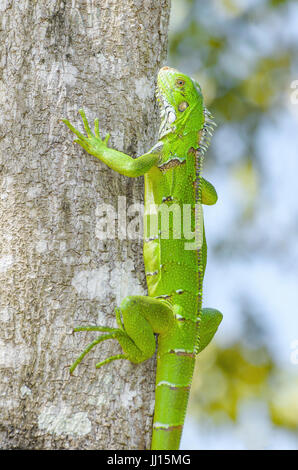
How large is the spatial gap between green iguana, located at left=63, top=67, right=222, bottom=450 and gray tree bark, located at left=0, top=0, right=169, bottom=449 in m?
0.07

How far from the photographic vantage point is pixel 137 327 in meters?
3.09

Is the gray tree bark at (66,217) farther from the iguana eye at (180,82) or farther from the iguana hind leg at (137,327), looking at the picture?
the iguana eye at (180,82)

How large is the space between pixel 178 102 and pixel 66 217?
131 cm

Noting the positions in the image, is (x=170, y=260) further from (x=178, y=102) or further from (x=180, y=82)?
(x=180, y=82)

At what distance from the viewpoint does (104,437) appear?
8.80 ft

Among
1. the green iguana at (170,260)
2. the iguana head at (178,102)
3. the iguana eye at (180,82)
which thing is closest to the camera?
the green iguana at (170,260)

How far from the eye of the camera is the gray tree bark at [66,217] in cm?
270

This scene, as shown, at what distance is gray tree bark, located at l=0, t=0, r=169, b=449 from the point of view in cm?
270

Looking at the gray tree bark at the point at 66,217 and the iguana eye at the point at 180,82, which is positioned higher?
the iguana eye at the point at 180,82

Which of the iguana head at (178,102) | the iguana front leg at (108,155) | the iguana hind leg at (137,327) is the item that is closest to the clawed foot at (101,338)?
the iguana hind leg at (137,327)

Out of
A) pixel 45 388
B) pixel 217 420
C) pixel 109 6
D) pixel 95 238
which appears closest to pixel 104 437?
pixel 45 388

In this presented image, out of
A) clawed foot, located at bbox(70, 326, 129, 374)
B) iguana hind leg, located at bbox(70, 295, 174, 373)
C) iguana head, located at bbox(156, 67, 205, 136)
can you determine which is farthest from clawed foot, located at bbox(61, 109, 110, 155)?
clawed foot, located at bbox(70, 326, 129, 374)

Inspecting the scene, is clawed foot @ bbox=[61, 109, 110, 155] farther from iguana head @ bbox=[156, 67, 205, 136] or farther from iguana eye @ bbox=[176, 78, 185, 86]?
iguana eye @ bbox=[176, 78, 185, 86]

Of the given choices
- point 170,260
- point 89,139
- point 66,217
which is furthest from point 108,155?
point 170,260
